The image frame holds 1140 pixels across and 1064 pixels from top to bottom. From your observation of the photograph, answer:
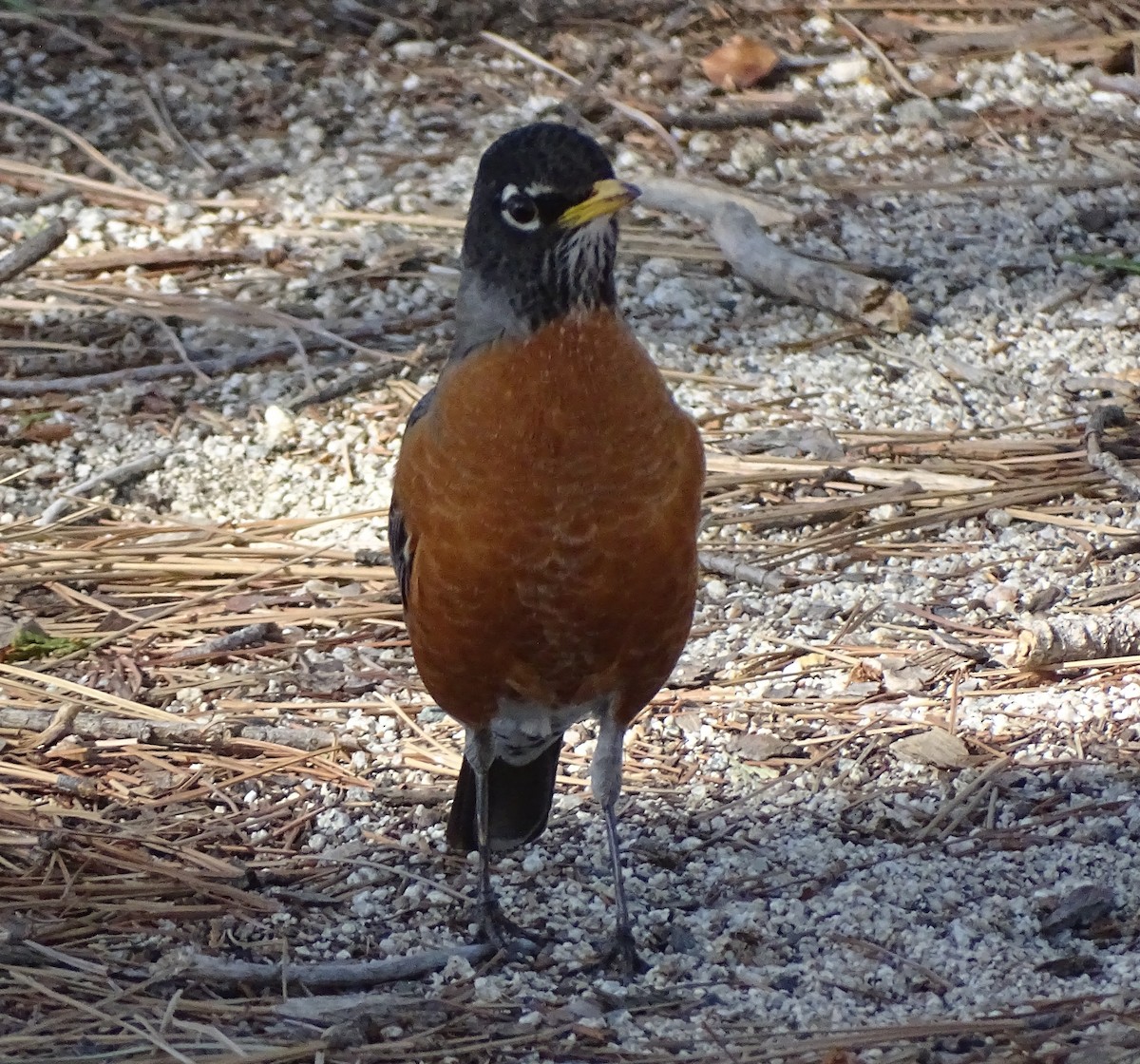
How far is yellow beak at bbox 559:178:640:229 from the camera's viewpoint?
279 centimetres

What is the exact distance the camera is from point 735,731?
367 centimetres

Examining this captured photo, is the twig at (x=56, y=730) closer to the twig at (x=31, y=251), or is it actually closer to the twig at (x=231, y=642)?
the twig at (x=231, y=642)

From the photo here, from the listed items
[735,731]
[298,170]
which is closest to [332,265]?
[298,170]

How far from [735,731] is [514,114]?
11.4ft

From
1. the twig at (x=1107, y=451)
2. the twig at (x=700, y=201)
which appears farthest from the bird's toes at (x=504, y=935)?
the twig at (x=700, y=201)

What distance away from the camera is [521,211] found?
9.43ft

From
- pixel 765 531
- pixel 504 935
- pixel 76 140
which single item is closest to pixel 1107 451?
pixel 765 531

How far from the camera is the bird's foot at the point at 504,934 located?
10.1 ft

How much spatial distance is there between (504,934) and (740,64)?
172 inches

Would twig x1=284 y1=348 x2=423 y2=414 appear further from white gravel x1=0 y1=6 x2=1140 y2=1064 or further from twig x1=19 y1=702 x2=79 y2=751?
twig x1=19 y1=702 x2=79 y2=751

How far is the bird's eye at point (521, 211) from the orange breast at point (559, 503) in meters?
0.19

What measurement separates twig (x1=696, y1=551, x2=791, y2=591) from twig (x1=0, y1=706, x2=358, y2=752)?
109cm

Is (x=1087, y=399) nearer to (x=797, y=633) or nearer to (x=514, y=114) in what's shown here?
(x=797, y=633)

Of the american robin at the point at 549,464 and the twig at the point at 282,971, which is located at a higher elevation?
the american robin at the point at 549,464
